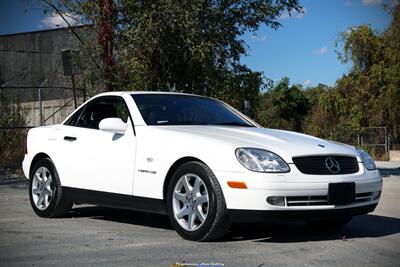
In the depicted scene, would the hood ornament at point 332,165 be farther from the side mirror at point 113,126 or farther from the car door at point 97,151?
the side mirror at point 113,126

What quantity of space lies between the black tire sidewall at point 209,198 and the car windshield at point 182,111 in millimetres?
924

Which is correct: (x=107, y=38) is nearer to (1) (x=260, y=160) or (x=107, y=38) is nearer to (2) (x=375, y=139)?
(1) (x=260, y=160)

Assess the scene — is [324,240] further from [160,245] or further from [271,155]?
[160,245]

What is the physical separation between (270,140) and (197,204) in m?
0.95

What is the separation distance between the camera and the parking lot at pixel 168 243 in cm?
516

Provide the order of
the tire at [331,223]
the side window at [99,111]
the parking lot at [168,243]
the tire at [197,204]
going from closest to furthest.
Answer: the parking lot at [168,243]
the tire at [197,204]
the tire at [331,223]
the side window at [99,111]

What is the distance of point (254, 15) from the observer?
487 inches

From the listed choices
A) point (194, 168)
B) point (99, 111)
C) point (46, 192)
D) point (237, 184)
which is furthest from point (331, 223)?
point (46, 192)

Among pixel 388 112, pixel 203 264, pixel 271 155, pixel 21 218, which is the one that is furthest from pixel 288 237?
pixel 388 112

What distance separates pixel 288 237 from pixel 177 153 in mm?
1442

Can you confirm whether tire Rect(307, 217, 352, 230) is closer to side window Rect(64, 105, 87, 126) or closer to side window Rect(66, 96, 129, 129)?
side window Rect(66, 96, 129, 129)

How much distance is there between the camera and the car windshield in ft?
22.6

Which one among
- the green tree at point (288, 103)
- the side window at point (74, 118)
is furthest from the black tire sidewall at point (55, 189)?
the green tree at point (288, 103)

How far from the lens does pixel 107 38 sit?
12.1 metres
